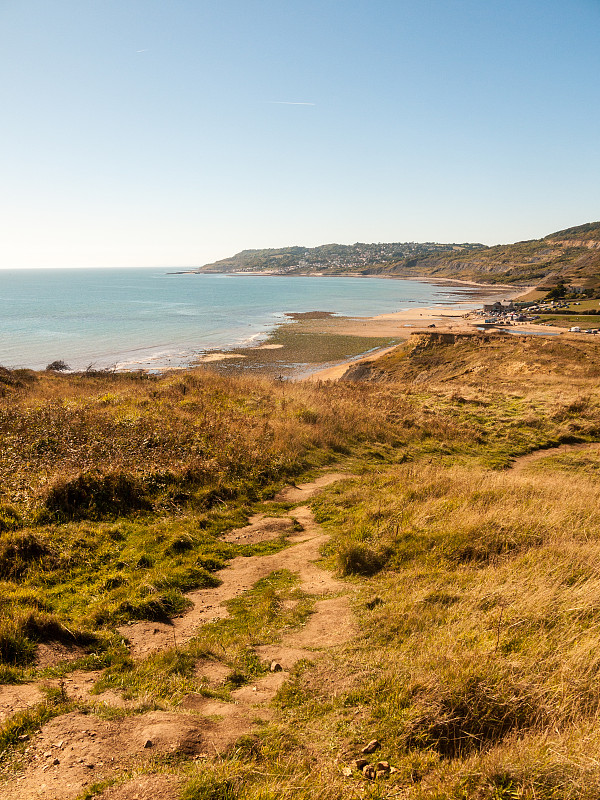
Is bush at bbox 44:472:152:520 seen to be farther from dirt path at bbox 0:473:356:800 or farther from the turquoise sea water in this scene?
the turquoise sea water

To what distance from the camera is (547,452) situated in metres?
18.8

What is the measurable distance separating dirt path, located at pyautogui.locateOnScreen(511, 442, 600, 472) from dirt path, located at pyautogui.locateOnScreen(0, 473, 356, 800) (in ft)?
39.8

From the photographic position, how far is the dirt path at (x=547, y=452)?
1720 centimetres

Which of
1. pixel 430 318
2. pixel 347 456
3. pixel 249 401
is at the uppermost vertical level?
pixel 430 318

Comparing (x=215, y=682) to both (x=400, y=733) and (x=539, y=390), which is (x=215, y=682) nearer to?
(x=400, y=733)

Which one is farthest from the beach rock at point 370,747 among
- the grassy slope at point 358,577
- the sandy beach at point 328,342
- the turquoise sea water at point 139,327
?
the turquoise sea water at point 139,327

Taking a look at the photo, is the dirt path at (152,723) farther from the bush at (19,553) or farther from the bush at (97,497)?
the bush at (97,497)

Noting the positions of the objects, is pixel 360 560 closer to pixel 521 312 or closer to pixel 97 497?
pixel 97 497

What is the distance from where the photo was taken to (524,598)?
6121 mm

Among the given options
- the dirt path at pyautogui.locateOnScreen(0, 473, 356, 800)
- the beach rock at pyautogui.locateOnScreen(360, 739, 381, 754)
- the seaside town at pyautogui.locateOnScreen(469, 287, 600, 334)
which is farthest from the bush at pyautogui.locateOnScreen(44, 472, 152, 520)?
the seaside town at pyautogui.locateOnScreen(469, 287, 600, 334)

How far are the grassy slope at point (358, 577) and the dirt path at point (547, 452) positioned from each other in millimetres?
468

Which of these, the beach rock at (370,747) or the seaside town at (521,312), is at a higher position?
the seaside town at (521,312)

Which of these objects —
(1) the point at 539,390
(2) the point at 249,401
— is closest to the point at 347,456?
(2) the point at 249,401

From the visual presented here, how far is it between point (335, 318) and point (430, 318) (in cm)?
1992
